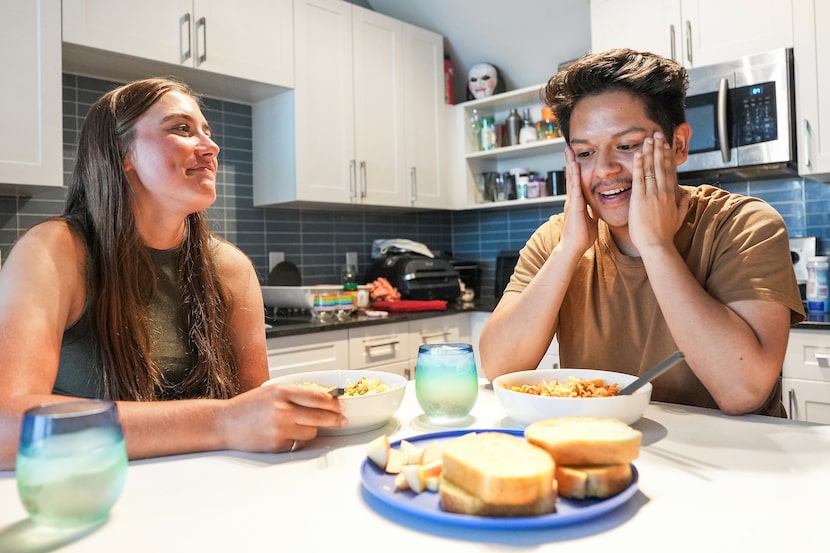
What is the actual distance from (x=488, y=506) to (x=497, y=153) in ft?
10.6

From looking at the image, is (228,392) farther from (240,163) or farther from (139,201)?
(240,163)

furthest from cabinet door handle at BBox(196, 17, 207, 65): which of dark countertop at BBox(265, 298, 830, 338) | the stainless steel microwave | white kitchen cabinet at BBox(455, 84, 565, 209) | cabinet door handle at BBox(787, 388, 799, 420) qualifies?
cabinet door handle at BBox(787, 388, 799, 420)

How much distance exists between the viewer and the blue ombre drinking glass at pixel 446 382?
37.6 inches

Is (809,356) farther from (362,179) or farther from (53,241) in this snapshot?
(53,241)

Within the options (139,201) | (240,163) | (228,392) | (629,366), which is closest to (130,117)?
(139,201)

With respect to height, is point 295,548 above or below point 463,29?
below

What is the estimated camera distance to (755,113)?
2.55m

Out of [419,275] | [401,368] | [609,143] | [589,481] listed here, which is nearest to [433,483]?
[589,481]

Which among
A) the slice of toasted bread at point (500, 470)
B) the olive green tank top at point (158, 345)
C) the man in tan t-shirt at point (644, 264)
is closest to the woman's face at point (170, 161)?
the olive green tank top at point (158, 345)

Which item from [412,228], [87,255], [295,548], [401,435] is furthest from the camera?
[412,228]

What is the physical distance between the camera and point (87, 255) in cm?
117

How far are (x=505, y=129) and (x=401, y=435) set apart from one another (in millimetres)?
3066

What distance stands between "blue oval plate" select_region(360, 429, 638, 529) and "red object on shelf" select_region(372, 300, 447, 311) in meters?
2.36

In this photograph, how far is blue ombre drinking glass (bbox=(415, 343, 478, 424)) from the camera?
955mm
